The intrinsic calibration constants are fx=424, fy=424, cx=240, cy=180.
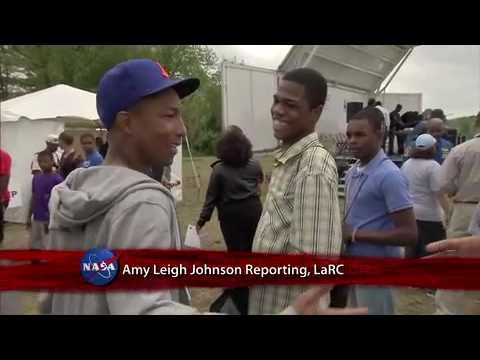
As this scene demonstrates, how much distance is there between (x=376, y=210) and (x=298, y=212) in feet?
2.50

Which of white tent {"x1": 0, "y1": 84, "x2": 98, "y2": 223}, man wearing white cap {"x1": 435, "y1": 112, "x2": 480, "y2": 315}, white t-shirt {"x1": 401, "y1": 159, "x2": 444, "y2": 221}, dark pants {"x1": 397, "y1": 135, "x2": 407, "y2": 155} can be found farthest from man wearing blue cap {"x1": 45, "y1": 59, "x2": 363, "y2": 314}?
white tent {"x1": 0, "y1": 84, "x2": 98, "y2": 223}

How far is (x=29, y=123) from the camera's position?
5613 mm

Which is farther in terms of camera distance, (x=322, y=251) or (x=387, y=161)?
(x=387, y=161)

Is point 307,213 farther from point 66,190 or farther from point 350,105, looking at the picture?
point 350,105

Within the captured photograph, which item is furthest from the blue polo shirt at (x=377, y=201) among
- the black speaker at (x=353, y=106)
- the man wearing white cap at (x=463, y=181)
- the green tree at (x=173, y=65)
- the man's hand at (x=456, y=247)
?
the black speaker at (x=353, y=106)

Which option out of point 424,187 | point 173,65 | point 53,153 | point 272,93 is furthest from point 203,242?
point 53,153

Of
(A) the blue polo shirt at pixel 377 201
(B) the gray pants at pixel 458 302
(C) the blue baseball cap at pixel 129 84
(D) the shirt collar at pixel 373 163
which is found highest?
(C) the blue baseball cap at pixel 129 84

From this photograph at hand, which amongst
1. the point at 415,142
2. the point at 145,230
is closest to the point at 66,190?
the point at 145,230

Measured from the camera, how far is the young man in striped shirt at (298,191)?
1145mm

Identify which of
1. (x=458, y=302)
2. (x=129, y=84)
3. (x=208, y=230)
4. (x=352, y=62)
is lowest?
(x=458, y=302)

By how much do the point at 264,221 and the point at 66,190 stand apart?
2.10 feet

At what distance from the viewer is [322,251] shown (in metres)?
1.18

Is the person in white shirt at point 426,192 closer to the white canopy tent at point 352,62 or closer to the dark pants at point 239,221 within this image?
the white canopy tent at point 352,62

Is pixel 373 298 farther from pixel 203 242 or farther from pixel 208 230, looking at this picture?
pixel 208 230
